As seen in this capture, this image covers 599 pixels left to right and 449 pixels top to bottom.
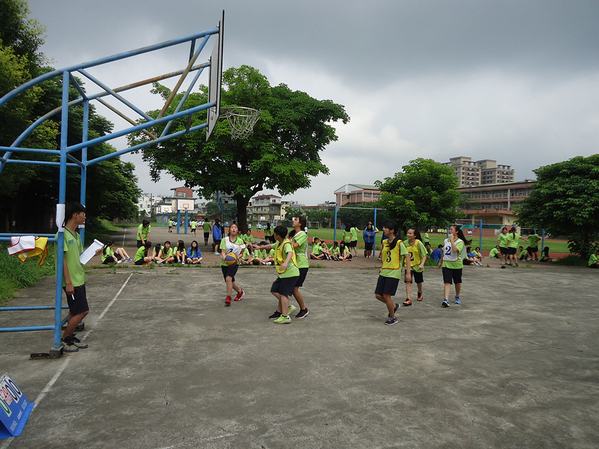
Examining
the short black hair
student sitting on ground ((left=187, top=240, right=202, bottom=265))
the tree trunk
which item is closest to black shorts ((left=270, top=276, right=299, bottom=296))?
the short black hair

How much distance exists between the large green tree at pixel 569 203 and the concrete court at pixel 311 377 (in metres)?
10.6

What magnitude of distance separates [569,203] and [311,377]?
55.8 feet

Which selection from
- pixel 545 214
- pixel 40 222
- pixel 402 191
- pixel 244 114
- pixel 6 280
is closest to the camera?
pixel 6 280

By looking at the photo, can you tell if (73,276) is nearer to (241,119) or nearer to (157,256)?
(241,119)

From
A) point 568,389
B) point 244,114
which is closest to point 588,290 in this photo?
point 568,389

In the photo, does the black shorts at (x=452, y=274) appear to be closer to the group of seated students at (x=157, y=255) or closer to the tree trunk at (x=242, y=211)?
the group of seated students at (x=157, y=255)

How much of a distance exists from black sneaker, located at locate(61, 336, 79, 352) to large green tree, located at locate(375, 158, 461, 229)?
498 inches

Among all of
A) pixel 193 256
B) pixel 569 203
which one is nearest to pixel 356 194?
pixel 569 203

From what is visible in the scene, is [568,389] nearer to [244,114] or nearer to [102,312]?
[102,312]

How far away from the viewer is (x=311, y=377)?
4109 mm

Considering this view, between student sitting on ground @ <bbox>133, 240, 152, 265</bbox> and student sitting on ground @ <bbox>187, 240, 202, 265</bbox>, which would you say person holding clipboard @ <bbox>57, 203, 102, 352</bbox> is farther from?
student sitting on ground @ <bbox>187, 240, 202, 265</bbox>

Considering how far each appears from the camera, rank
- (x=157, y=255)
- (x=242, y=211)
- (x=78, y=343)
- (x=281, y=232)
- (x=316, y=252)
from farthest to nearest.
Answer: (x=242, y=211) < (x=316, y=252) < (x=157, y=255) < (x=281, y=232) < (x=78, y=343)

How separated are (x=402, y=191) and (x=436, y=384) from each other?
12.5 meters

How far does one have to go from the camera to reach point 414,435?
303 cm
